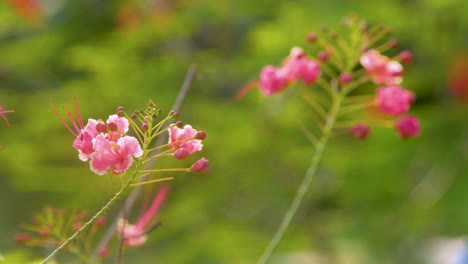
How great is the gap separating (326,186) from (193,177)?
2.97 feet

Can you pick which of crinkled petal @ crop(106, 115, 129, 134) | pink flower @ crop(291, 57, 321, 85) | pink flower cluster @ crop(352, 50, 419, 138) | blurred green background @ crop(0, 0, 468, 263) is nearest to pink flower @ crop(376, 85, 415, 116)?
pink flower cluster @ crop(352, 50, 419, 138)

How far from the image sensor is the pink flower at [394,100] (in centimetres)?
124

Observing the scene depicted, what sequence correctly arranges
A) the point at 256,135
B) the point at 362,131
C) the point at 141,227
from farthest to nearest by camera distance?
the point at 256,135
the point at 362,131
the point at 141,227

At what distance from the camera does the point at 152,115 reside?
0.82 metres

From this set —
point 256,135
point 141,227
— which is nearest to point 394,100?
point 141,227

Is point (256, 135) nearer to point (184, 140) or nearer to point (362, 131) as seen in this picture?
point (362, 131)

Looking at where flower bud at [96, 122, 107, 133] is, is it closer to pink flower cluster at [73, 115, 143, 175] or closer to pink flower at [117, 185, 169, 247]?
pink flower cluster at [73, 115, 143, 175]

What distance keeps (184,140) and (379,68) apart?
53cm

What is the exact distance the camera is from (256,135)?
15.1ft

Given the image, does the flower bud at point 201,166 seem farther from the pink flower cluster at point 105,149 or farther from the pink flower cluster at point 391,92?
the pink flower cluster at point 391,92

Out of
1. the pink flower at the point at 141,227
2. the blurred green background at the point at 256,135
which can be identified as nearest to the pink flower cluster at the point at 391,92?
the pink flower at the point at 141,227

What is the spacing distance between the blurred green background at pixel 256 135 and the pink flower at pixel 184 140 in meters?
3.41

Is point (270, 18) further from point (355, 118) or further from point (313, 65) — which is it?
point (313, 65)

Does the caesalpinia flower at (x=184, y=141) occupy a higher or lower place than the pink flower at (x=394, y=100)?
higher
